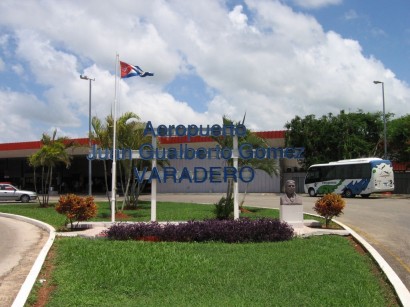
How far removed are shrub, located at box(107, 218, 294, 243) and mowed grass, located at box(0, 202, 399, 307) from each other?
70 cm

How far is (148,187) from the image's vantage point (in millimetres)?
58875

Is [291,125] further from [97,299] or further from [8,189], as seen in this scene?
[97,299]

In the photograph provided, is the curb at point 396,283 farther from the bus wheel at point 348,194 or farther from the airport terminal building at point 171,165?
the bus wheel at point 348,194

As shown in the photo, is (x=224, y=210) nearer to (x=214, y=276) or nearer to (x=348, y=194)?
(x=214, y=276)

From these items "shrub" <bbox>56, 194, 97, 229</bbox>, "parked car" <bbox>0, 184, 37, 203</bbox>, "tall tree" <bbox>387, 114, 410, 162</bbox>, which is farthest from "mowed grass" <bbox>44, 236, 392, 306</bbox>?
"tall tree" <bbox>387, 114, 410, 162</bbox>

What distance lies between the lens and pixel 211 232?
12492 mm

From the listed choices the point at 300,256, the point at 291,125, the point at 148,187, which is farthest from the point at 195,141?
the point at 300,256

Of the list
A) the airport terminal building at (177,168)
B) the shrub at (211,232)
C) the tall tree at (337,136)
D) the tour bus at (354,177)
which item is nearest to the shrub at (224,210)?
the shrub at (211,232)

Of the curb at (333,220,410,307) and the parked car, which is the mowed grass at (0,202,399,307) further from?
the parked car

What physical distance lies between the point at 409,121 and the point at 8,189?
31.9 metres

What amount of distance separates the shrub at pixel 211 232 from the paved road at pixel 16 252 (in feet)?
7.43

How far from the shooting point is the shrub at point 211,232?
12.4 meters

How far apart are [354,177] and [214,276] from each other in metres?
30.5

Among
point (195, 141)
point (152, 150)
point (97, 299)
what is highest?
point (195, 141)
